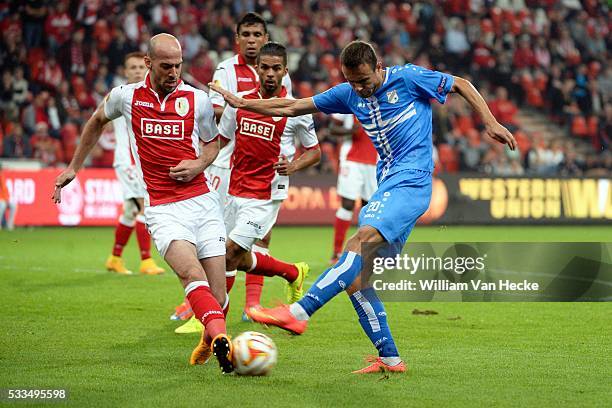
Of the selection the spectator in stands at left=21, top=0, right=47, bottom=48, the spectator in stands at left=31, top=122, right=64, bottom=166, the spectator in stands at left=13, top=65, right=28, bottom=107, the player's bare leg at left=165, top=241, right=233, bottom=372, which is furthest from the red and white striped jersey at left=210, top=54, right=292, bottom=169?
the spectator in stands at left=21, top=0, right=47, bottom=48

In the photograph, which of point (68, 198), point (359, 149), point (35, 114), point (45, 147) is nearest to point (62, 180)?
point (359, 149)

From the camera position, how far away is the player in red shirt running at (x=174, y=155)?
6738mm

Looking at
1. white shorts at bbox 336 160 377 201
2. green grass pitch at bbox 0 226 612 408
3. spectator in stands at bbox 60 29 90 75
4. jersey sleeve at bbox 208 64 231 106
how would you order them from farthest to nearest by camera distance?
spectator in stands at bbox 60 29 90 75 < white shorts at bbox 336 160 377 201 < jersey sleeve at bbox 208 64 231 106 < green grass pitch at bbox 0 226 612 408

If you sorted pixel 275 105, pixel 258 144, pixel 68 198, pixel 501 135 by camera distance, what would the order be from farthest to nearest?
1. pixel 68 198
2. pixel 258 144
3. pixel 275 105
4. pixel 501 135

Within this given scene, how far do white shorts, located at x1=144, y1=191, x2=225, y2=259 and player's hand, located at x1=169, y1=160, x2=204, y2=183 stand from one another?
17 cm

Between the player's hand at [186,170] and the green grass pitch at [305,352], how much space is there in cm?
123

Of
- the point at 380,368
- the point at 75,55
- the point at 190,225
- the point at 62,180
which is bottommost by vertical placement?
the point at 380,368

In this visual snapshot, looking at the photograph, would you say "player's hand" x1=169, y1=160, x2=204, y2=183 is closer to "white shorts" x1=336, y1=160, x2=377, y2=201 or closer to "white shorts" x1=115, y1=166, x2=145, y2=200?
"white shorts" x1=115, y1=166, x2=145, y2=200

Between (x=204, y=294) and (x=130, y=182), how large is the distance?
5.89 m

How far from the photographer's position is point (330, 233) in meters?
19.4

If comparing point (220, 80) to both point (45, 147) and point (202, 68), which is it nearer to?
point (45, 147)

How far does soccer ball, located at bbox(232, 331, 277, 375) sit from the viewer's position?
6133 mm

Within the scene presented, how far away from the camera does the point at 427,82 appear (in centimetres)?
644

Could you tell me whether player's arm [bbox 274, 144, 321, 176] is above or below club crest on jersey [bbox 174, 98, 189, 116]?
below
